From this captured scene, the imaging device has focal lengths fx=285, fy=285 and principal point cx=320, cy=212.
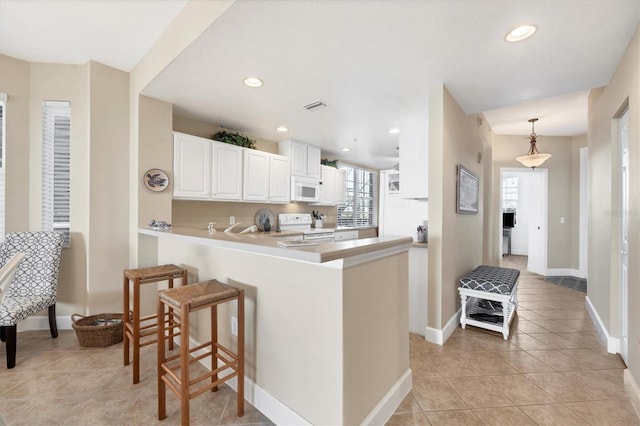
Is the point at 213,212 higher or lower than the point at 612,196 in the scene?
lower

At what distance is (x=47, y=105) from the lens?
2924 mm

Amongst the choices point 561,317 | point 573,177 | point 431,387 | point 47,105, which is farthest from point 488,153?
point 47,105

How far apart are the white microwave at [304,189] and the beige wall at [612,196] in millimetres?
3604

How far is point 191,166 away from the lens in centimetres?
333

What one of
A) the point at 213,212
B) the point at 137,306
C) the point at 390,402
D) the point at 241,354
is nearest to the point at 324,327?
the point at 241,354

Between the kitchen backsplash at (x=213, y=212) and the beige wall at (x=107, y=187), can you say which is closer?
the beige wall at (x=107, y=187)

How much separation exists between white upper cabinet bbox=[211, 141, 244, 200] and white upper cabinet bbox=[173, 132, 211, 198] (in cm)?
8

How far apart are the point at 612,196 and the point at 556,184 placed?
139 inches

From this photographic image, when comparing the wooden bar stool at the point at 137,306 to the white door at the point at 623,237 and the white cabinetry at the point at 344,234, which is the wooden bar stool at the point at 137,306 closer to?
the white cabinetry at the point at 344,234

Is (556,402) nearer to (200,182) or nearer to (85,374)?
(85,374)

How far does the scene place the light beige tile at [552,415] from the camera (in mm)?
1687

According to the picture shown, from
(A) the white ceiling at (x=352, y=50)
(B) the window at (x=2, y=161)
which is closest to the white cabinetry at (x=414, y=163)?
(A) the white ceiling at (x=352, y=50)

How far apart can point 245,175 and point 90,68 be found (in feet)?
6.22

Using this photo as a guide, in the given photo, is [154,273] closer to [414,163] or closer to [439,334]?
[439,334]
